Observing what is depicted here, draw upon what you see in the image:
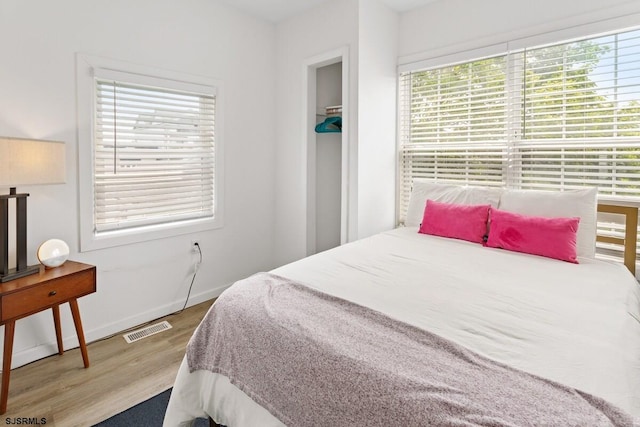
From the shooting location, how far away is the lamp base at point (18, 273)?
1.97 m

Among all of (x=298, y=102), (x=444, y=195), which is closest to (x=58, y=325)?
(x=298, y=102)

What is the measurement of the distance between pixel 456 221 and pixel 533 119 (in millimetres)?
994

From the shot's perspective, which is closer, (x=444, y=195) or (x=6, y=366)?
(x=6, y=366)

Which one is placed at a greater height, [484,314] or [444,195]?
[444,195]

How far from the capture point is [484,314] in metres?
1.42

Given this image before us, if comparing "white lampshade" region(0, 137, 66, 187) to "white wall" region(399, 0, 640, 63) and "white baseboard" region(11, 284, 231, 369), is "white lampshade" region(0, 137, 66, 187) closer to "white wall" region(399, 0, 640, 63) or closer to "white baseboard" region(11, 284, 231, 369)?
"white baseboard" region(11, 284, 231, 369)

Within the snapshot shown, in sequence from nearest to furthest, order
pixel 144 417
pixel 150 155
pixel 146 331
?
pixel 144 417, pixel 146 331, pixel 150 155

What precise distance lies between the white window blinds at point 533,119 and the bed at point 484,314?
1.24 ft

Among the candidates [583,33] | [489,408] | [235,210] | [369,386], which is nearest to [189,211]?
[235,210]

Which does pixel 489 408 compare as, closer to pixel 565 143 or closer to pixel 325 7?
pixel 565 143

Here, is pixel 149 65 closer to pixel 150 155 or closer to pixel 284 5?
pixel 150 155

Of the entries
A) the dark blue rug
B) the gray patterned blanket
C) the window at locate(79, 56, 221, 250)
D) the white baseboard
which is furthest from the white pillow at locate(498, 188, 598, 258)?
the white baseboard

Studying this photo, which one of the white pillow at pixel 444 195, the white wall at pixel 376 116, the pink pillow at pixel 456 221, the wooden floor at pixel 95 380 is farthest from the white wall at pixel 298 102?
the wooden floor at pixel 95 380

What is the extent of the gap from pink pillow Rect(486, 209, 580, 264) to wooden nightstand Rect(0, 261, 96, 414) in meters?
2.62
